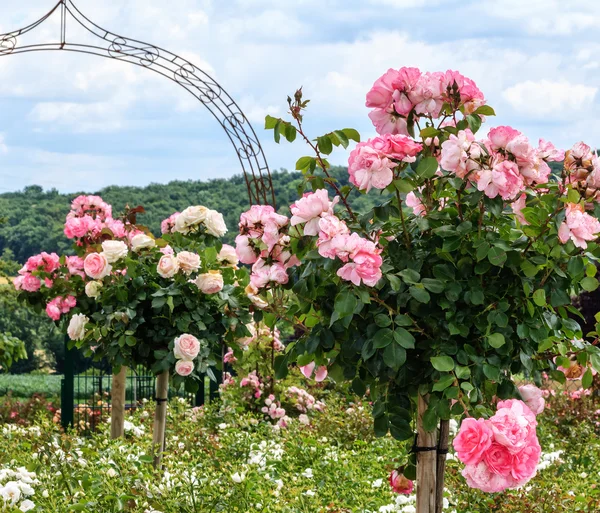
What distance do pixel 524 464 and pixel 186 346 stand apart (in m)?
2.04

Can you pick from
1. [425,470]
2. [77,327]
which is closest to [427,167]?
[425,470]

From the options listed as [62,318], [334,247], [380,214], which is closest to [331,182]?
[380,214]

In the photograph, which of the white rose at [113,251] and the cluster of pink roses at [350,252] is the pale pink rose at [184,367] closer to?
the white rose at [113,251]

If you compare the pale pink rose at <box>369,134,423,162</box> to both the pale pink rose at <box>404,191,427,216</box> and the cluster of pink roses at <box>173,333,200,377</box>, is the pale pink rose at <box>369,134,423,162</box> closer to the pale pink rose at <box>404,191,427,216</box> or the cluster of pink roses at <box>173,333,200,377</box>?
the pale pink rose at <box>404,191,427,216</box>

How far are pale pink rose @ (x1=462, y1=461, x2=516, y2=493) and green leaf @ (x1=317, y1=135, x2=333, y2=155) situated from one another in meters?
0.92

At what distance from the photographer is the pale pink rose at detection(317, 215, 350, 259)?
5.96ft

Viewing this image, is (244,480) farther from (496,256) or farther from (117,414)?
(117,414)

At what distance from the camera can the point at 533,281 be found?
6.72ft

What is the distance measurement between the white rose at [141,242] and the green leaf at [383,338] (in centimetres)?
202

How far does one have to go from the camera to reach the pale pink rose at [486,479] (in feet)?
5.22

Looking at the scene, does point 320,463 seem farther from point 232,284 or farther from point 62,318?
point 62,318

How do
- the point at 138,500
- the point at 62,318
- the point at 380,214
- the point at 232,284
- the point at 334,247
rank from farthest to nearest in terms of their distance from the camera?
1. the point at 62,318
2. the point at 232,284
3. the point at 138,500
4. the point at 380,214
5. the point at 334,247

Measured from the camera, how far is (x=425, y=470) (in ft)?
7.31

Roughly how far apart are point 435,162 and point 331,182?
1.03 feet
